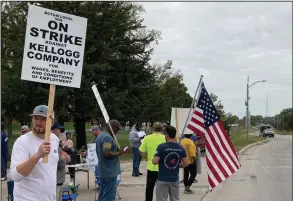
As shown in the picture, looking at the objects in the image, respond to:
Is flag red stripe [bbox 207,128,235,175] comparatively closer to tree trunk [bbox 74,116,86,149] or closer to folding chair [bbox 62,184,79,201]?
folding chair [bbox 62,184,79,201]

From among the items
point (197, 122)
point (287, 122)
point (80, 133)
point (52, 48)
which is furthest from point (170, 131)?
point (287, 122)

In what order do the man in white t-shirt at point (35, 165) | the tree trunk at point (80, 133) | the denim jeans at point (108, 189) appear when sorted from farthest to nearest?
the tree trunk at point (80, 133) < the denim jeans at point (108, 189) < the man in white t-shirt at point (35, 165)

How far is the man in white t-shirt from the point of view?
3.66 m

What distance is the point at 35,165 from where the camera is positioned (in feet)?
12.4

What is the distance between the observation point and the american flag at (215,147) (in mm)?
8250

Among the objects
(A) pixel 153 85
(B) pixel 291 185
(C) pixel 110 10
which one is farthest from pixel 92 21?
(B) pixel 291 185

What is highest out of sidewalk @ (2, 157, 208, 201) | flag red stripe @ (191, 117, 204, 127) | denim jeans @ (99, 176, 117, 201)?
flag red stripe @ (191, 117, 204, 127)

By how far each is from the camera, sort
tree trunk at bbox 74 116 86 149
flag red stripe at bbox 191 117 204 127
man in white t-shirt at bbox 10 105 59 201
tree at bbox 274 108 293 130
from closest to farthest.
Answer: man in white t-shirt at bbox 10 105 59 201 < flag red stripe at bbox 191 117 204 127 < tree trunk at bbox 74 116 86 149 < tree at bbox 274 108 293 130

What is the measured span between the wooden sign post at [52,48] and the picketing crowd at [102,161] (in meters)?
0.36

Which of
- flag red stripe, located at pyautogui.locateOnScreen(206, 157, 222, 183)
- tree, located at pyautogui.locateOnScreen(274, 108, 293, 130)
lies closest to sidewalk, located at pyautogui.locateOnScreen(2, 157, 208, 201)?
flag red stripe, located at pyautogui.locateOnScreen(206, 157, 222, 183)

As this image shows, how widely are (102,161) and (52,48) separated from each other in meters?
3.57

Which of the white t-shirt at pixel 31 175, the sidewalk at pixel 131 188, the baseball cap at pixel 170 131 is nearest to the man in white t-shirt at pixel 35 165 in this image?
the white t-shirt at pixel 31 175

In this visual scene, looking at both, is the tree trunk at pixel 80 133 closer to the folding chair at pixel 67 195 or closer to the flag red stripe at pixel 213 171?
the folding chair at pixel 67 195

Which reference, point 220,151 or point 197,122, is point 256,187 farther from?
point 220,151
